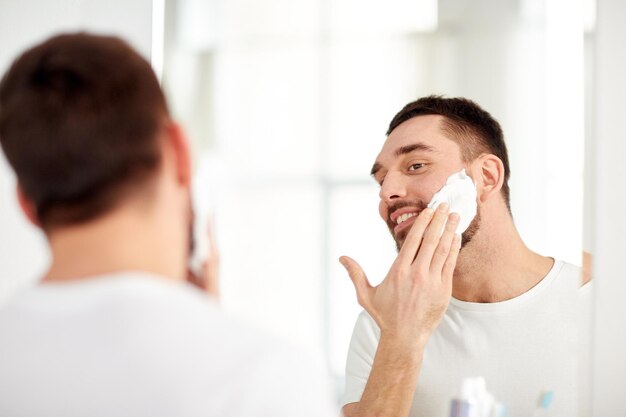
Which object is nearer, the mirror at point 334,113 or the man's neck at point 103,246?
the man's neck at point 103,246

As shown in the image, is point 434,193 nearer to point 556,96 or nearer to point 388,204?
point 388,204

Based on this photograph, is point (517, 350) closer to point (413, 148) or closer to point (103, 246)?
point (413, 148)

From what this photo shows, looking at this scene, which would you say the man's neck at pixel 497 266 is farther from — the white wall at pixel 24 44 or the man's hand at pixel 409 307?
the white wall at pixel 24 44

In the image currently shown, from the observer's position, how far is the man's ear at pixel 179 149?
1.87ft

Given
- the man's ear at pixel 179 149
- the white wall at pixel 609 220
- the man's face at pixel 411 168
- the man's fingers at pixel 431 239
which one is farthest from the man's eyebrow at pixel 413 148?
the man's ear at pixel 179 149

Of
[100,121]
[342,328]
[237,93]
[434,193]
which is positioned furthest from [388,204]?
[100,121]

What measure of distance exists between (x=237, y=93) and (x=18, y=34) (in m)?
0.44

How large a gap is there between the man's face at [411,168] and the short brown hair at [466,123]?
10 millimetres

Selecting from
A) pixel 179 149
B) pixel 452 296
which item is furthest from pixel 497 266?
pixel 179 149

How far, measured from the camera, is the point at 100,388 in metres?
0.50

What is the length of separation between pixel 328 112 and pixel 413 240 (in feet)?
0.91

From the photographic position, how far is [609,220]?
1.07 meters

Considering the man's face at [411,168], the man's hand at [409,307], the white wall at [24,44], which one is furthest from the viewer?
the white wall at [24,44]

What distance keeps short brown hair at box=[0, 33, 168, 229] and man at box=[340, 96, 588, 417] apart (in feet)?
2.01
